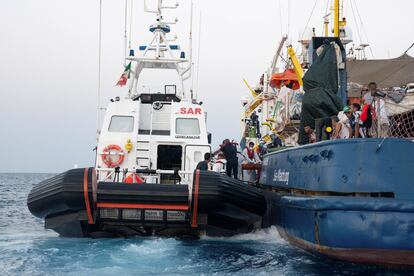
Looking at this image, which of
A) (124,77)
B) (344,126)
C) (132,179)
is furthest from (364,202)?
(124,77)

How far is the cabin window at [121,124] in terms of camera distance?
1242cm

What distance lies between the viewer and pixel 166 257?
8539 mm

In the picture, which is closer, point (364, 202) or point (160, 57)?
point (364, 202)

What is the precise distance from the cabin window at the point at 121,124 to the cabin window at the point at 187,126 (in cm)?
98

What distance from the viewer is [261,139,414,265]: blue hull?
276 inches

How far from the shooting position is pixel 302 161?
884 cm

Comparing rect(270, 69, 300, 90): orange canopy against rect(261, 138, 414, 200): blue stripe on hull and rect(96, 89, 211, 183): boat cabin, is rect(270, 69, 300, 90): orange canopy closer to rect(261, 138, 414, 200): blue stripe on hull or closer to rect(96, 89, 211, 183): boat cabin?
rect(96, 89, 211, 183): boat cabin

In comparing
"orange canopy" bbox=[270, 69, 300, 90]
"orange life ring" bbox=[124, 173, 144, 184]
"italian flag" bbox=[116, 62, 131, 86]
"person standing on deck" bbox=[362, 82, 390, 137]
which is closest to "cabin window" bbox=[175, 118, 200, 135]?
"orange life ring" bbox=[124, 173, 144, 184]

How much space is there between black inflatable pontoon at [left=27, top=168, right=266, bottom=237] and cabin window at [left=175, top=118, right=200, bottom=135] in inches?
111

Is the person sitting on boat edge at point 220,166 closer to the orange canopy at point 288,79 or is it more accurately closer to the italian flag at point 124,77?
the italian flag at point 124,77

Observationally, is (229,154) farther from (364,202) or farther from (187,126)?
(364,202)

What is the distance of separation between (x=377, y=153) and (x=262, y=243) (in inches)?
145

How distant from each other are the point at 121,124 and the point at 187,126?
1410mm

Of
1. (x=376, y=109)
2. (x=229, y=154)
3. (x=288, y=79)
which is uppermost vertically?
(x=288, y=79)
